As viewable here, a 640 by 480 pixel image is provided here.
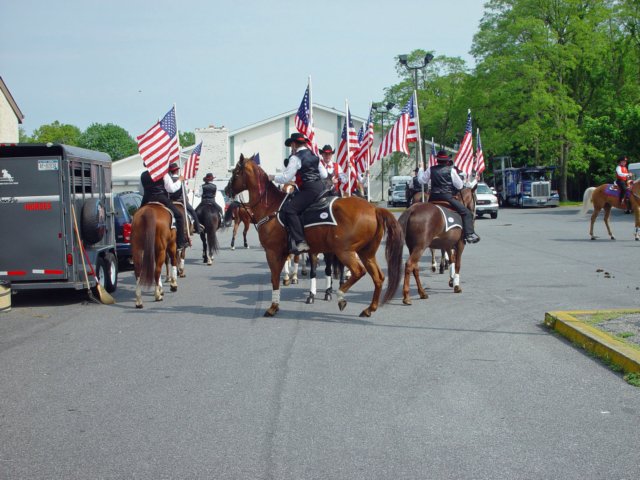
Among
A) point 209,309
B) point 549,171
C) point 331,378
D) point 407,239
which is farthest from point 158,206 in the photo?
point 549,171

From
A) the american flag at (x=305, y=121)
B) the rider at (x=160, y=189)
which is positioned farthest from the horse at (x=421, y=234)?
the american flag at (x=305, y=121)

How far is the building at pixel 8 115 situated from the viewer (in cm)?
4025

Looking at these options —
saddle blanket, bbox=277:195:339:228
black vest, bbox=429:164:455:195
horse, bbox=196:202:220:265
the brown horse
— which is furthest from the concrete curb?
horse, bbox=196:202:220:265

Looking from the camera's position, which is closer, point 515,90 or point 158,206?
point 158,206

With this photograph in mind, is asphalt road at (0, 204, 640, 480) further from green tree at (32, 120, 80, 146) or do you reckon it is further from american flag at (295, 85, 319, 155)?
green tree at (32, 120, 80, 146)

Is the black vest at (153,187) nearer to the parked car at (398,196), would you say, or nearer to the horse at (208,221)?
the horse at (208,221)

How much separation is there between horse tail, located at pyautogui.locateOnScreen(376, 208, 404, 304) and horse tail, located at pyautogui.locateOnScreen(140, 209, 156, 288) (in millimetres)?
3829

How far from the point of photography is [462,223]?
12555 mm

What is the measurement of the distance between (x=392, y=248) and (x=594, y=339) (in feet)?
11.0

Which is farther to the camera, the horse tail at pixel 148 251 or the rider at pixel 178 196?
the rider at pixel 178 196

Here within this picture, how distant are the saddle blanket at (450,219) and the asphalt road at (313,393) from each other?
3.95ft

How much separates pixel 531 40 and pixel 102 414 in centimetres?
5295

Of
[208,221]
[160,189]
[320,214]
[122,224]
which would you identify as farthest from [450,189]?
[208,221]

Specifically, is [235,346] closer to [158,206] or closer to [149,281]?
[149,281]
